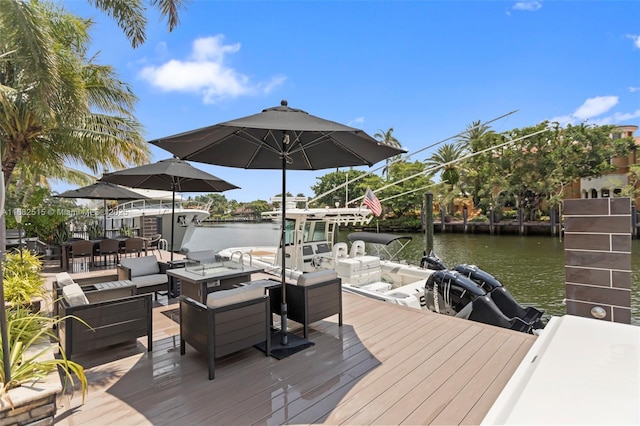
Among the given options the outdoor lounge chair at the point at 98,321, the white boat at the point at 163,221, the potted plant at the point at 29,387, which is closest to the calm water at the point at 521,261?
the white boat at the point at 163,221

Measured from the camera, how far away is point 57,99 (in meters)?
7.32

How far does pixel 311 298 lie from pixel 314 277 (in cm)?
23

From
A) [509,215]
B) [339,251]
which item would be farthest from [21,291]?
[509,215]

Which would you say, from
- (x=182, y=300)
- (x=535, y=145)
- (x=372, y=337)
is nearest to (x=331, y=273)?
(x=372, y=337)

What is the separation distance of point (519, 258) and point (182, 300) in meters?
18.2

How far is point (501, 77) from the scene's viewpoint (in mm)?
8883

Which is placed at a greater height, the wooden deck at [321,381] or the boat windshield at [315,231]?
the boat windshield at [315,231]

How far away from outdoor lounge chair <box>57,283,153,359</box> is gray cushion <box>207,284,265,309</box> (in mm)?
877

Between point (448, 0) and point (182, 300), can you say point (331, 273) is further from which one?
point (448, 0)

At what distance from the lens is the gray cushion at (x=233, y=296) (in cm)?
280

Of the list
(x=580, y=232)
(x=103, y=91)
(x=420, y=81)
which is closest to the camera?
(x=580, y=232)

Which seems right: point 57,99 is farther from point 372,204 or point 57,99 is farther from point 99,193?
point 372,204

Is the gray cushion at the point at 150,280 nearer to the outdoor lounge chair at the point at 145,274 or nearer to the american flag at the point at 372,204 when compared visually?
the outdoor lounge chair at the point at 145,274

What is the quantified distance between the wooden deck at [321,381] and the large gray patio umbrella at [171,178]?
8.32ft
